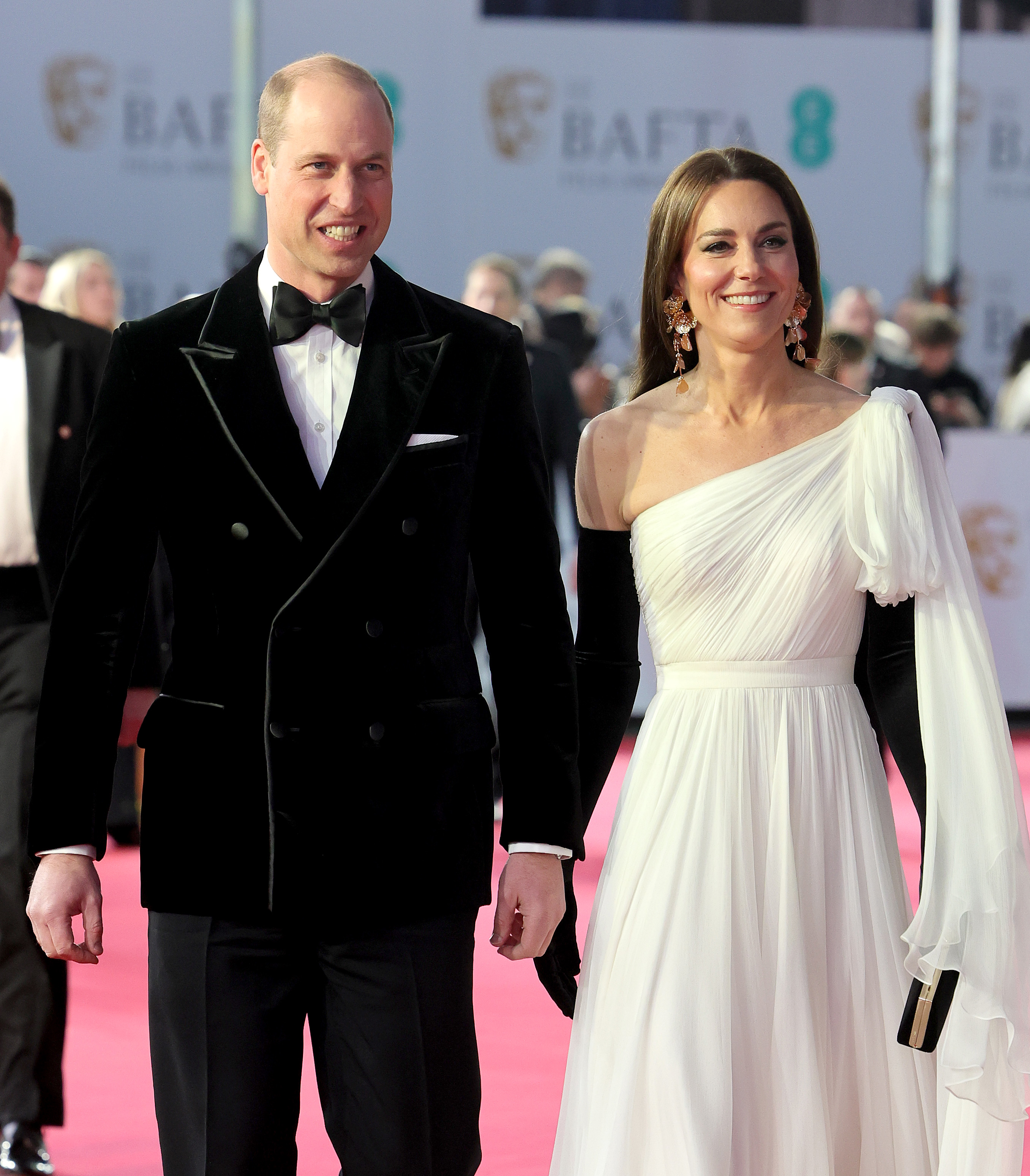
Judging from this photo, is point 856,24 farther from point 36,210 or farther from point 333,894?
point 333,894

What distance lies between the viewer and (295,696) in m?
2.28

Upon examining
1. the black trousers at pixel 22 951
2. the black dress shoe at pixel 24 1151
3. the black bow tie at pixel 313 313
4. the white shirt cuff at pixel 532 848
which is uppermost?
the black bow tie at pixel 313 313

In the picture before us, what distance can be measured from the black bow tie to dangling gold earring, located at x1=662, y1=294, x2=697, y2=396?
681 millimetres

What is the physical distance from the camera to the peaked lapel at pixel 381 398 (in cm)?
225

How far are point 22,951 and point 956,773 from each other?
203 cm

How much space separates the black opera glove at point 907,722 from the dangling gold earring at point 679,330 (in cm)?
48

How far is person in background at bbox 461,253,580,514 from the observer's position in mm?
6648

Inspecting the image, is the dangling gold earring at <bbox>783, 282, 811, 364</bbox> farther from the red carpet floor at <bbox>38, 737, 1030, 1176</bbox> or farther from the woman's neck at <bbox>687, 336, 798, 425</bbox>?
the red carpet floor at <bbox>38, 737, 1030, 1176</bbox>

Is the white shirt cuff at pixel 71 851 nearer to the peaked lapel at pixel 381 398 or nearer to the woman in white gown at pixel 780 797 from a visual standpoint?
the peaked lapel at pixel 381 398

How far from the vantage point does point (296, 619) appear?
2256 millimetres

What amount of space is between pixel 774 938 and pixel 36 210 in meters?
9.65

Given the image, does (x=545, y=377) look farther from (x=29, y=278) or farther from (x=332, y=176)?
(x=332, y=176)

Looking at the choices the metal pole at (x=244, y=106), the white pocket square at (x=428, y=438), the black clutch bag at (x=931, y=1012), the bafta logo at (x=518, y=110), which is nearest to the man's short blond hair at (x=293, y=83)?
the white pocket square at (x=428, y=438)

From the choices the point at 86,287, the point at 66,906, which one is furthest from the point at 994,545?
the point at 66,906
